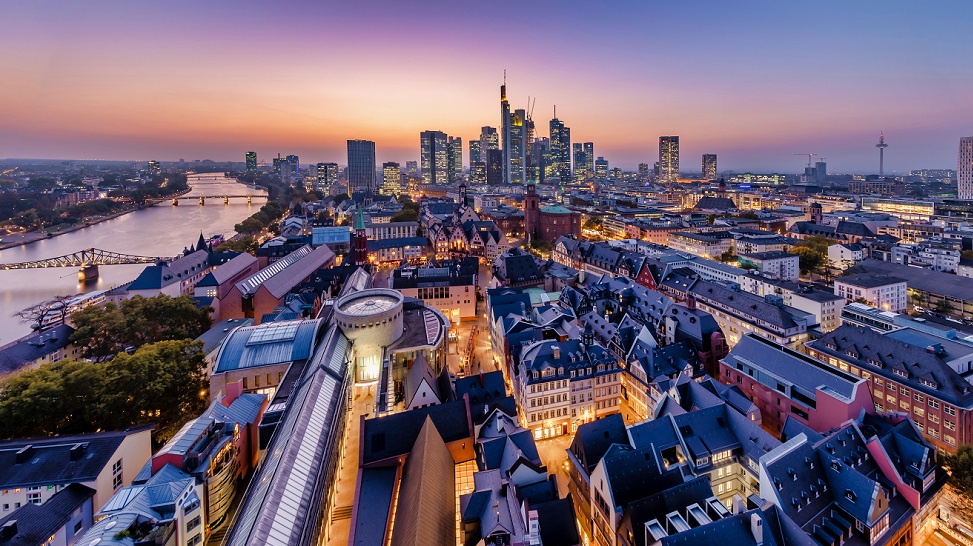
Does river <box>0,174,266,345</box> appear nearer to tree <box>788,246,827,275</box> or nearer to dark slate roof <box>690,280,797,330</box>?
dark slate roof <box>690,280,797,330</box>

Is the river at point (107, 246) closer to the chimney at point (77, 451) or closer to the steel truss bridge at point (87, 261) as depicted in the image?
the steel truss bridge at point (87, 261)

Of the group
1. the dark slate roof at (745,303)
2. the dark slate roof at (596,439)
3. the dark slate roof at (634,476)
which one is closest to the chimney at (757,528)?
the dark slate roof at (634,476)

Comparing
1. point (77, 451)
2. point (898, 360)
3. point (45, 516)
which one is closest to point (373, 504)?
point (45, 516)

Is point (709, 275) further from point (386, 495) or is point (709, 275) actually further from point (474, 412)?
point (386, 495)

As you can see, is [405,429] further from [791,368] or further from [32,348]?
[32,348]

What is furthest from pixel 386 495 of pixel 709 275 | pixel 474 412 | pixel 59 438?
pixel 709 275

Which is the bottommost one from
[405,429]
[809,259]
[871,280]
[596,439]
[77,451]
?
[596,439]

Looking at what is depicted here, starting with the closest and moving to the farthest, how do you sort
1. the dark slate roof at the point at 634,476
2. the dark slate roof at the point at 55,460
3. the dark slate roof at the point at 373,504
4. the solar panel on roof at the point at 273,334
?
the dark slate roof at the point at 373,504 → the dark slate roof at the point at 634,476 → the dark slate roof at the point at 55,460 → the solar panel on roof at the point at 273,334
